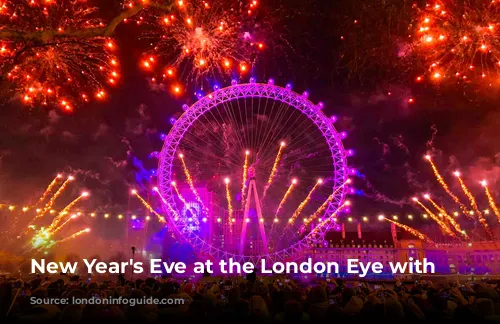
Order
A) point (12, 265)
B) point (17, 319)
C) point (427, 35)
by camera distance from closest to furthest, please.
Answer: point (17, 319) < point (427, 35) < point (12, 265)

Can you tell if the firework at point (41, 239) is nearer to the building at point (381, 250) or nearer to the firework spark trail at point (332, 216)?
the firework spark trail at point (332, 216)

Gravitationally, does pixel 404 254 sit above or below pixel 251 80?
below

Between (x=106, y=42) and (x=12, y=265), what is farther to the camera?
(x=12, y=265)

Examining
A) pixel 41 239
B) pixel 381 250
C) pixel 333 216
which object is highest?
pixel 333 216

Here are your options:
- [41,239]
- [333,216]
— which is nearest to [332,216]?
[333,216]

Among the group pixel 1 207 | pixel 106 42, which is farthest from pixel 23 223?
pixel 106 42

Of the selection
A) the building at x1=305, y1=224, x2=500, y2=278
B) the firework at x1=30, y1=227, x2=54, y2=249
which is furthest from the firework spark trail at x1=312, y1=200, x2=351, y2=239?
the firework at x1=30, y1=227, x2=54, y2=249

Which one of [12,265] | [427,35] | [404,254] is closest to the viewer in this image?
[427,35]

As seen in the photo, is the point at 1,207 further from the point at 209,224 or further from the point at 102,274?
the point at 209,224

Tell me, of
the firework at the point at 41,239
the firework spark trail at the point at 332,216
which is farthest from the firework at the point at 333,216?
the firework at the point at 41,239

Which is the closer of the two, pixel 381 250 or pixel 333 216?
pixel 333 216

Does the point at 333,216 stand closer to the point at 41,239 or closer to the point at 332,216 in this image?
the point at 332,216
